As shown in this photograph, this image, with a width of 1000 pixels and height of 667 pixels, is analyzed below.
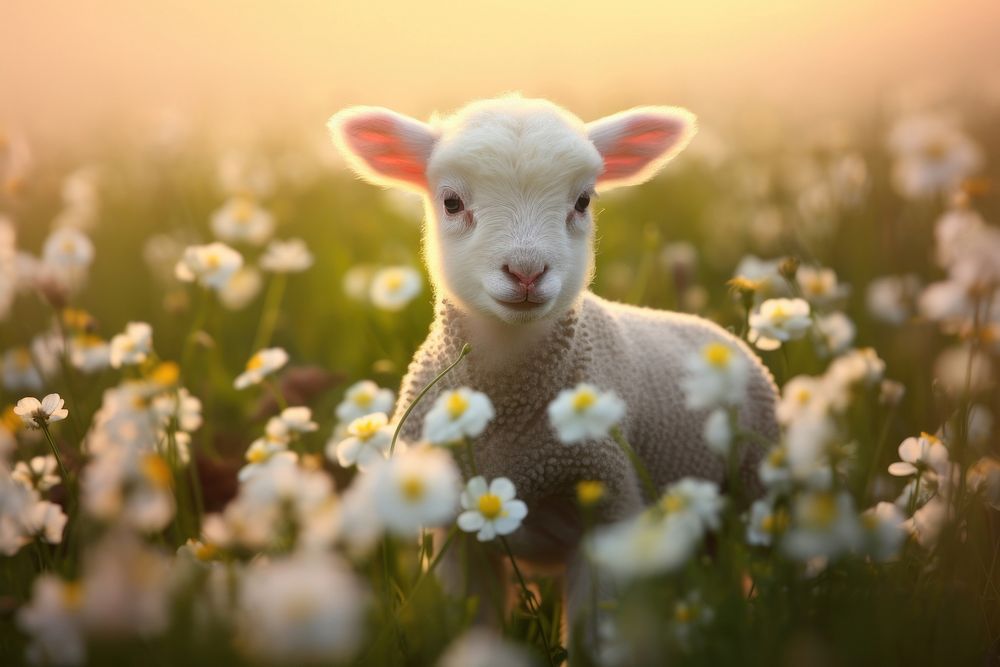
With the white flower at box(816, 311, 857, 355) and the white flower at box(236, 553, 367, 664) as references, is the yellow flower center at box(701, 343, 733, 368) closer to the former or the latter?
the white flower at box(236, 553, 367, 664)

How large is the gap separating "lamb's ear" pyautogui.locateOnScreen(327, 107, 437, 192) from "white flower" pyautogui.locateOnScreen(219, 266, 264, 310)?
1.71 m

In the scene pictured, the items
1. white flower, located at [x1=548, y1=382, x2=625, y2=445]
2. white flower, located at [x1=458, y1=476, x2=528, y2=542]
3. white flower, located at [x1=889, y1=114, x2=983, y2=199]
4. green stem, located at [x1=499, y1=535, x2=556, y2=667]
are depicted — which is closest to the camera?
white flower, located at [x1=548, y1=382, x2=625, y2=445]

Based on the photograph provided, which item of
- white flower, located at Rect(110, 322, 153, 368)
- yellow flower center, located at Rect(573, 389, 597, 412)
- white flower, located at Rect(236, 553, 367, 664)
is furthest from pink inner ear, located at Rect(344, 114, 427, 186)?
white flower, located at Rect(236, 553, 367, 664)

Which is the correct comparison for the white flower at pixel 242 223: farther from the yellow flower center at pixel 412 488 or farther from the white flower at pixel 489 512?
the yellow flower center at pixel 412 488

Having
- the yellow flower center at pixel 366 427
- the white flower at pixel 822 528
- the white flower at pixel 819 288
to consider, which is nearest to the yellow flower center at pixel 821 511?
the white flower at pixel 822 528

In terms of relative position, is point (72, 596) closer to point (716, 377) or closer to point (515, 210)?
point (716, 377)

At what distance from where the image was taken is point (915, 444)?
2.47 m

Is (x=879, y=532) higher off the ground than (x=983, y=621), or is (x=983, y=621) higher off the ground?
(x=879, y=532)

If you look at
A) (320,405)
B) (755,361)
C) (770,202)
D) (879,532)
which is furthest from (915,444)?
(770,202)

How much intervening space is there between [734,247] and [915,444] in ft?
13.4

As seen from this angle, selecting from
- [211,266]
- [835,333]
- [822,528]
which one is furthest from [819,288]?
[211,266]

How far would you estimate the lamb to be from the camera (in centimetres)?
277

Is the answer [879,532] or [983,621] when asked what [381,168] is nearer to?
[879,532]

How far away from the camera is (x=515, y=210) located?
2789 mm
